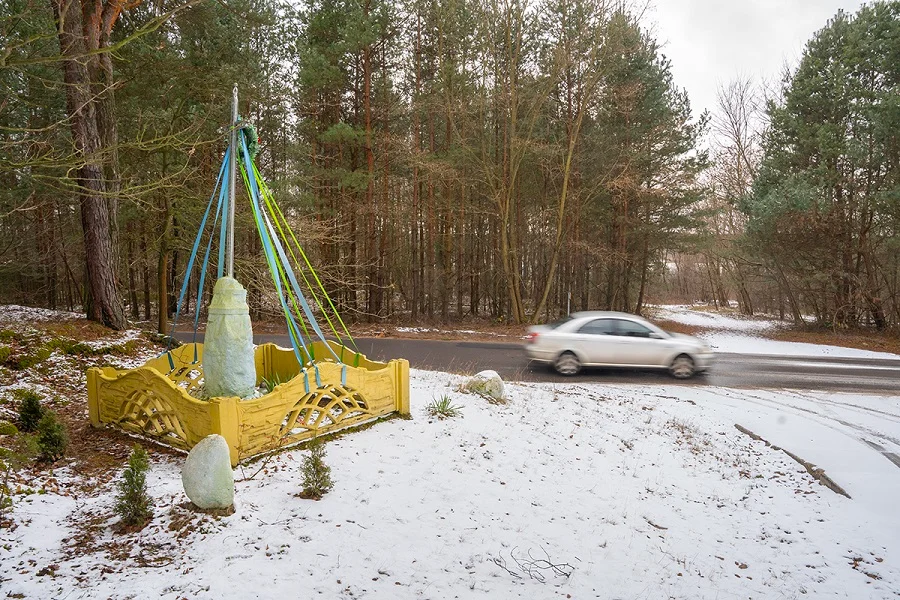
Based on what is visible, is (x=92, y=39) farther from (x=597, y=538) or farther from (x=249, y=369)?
(x=597, y=538)

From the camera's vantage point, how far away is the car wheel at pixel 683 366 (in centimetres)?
1145

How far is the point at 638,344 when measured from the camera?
37.5ft

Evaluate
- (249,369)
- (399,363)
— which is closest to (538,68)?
(399,363)

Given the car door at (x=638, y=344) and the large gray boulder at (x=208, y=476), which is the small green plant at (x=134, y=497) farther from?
the car door at (x=638, y=344)

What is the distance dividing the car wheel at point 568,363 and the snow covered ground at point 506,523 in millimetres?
3414

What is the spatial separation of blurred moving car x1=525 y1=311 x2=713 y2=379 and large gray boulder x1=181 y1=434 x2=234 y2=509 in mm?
8501

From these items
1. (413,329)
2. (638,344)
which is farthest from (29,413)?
(413,329)

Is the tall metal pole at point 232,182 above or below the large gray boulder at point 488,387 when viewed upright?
above

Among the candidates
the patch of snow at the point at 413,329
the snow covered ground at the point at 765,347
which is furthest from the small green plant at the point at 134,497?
the snow covered ground at the point at 765,347

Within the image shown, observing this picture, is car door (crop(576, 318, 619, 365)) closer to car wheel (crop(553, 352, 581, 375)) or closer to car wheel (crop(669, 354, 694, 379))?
car wheel (crop(553, 352, 581, 375))

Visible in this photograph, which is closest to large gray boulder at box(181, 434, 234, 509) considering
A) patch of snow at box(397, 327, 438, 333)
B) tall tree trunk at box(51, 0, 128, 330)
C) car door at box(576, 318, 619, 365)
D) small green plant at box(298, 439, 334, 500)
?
small green plant at box(298, 439, 334, 500)

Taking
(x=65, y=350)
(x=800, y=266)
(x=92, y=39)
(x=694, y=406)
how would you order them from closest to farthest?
1. (x=65, y=350)
2. (x=694, y=406)
3. (x=92, y=39)
4. (x=800, y=266)

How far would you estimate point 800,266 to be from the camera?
21.2 metres

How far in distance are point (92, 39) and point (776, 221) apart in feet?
74.7
